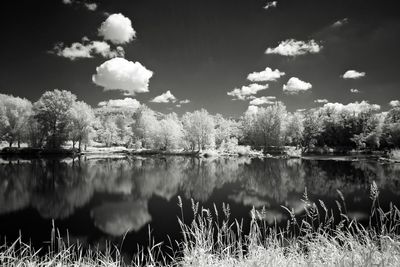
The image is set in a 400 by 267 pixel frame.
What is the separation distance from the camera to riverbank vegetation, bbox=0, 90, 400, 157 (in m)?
59.0

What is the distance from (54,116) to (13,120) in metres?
9.15

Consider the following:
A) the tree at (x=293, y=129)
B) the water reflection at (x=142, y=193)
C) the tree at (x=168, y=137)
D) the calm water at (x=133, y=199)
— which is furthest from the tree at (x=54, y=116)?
the tree at (x=293, y=129)

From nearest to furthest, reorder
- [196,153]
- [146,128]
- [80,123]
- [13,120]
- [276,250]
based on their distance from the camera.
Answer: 1. [276,250]
2. [13,120]
3. [80,123]
4. [196,153]
5. [146,128]

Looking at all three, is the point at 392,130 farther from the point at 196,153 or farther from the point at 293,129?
the point at 196,153

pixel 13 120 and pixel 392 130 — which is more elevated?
pixel 13 120

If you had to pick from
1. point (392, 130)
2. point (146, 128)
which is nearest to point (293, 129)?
point (392, 130)

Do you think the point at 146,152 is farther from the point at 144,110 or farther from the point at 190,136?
the point at 144,110

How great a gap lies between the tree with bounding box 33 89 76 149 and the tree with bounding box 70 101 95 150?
1.01 metres

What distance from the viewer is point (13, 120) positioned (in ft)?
194

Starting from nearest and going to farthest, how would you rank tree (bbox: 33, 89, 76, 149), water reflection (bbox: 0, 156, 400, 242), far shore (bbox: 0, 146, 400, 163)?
water reflection (bbox: 0, 156, 400, 242), far shore (bbox: 0, 146, 400, 163), tree (bbox: 33, 89, 76, 149)

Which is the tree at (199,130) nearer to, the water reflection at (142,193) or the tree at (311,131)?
the tree at (311,131)

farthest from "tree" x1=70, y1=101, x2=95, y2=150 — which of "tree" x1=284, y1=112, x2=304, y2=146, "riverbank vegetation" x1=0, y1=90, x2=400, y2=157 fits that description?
"tree" x1=284, y1=112, x2=304, y2=146

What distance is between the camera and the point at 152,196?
798 inches

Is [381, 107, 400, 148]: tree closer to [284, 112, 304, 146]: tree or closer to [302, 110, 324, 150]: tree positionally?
[302, 110, 324, 150]: tree
